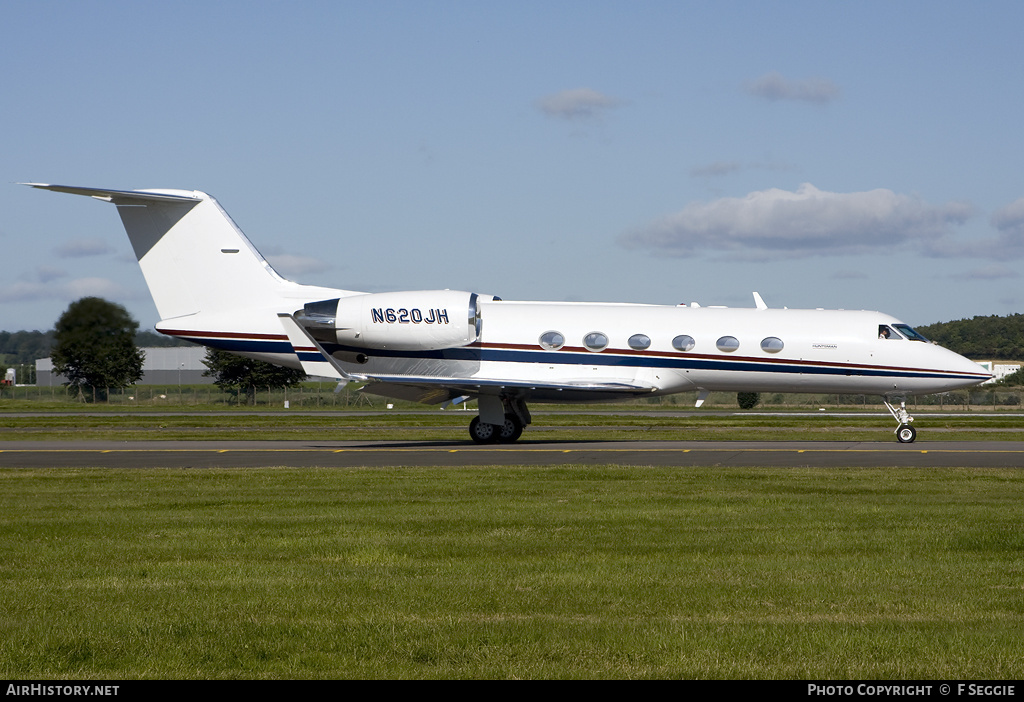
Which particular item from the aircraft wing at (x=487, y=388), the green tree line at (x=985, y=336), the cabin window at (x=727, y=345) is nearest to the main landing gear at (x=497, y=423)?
the aircraft wing at (x=487, y=388)

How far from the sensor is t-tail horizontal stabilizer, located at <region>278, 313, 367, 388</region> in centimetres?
2402

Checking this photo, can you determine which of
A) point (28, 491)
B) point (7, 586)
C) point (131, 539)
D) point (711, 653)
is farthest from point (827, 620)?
point (28, 491)

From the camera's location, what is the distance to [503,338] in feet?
84.2

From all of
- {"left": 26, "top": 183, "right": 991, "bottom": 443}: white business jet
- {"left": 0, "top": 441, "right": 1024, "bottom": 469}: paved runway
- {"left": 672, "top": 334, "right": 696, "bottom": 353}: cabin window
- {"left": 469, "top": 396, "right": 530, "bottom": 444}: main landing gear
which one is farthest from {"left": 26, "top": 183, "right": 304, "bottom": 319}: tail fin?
{"left": 672, "top": 334, "right": 696, "bottom": 353}: cabin window

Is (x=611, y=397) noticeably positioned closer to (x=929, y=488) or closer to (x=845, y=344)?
(x=845, y=344)

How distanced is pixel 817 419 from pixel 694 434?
39.1ft

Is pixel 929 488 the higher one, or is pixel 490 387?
pixel 490 387

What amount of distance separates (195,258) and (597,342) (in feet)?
33.1

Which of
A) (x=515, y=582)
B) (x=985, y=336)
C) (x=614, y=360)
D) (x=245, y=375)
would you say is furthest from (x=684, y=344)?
(x=985, y=336)

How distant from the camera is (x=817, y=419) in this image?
40.1 meters

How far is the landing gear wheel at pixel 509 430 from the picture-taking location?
2603cm

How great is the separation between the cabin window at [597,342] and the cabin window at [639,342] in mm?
625

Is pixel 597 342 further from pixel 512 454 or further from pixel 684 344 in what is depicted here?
pixel 512 454

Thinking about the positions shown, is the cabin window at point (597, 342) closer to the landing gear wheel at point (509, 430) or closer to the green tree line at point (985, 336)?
the landing gear wheel at point (509, 430)
